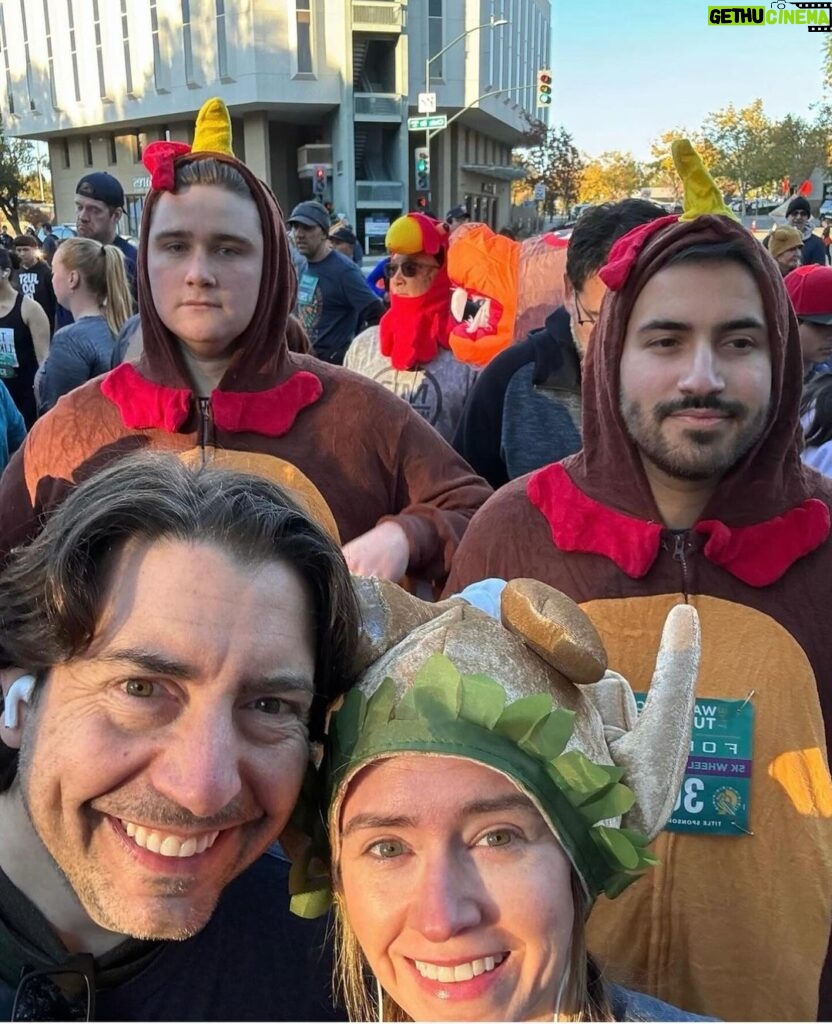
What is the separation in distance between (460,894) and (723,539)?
97 cm

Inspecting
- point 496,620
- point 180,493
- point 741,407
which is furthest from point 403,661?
point 741,407

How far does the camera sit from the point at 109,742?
3.95 feet

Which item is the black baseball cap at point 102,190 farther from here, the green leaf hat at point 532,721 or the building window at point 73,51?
the building window at point 73,51

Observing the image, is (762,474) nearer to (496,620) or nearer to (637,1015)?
(496,620)

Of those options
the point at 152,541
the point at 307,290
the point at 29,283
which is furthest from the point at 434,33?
the point at 152,541

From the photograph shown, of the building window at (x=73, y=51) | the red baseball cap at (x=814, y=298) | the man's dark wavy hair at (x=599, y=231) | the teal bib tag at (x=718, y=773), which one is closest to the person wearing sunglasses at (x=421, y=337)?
the man's dark wavy hair at (x=599, y=231)

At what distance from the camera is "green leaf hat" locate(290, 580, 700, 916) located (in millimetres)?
1174

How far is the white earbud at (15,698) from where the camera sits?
4.44 feet

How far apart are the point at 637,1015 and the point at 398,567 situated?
1.00 metres

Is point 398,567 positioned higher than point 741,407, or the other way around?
point 741,407

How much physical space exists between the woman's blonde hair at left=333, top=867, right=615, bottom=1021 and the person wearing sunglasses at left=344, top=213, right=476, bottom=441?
10.0 feet

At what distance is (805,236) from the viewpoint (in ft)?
34.2

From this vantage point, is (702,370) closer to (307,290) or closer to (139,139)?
(307,290)

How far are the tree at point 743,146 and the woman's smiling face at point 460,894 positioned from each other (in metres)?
43.2
